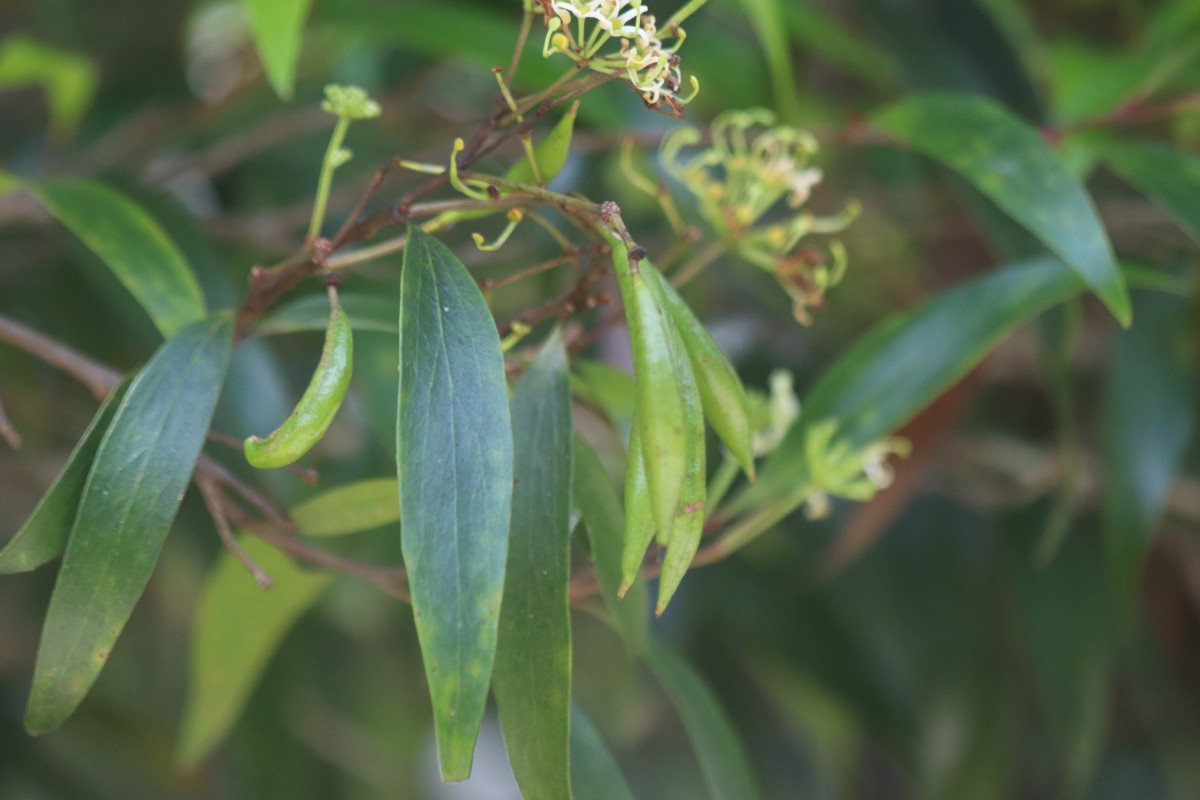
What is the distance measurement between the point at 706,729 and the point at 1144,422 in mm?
348

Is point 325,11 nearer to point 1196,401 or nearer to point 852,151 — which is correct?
point 852,151

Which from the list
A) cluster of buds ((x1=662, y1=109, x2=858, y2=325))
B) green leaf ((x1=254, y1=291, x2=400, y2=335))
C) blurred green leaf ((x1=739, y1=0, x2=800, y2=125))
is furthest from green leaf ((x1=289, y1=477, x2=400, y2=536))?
blurred green leaf ((x1=739, y1=0, x2=800, y2=125))

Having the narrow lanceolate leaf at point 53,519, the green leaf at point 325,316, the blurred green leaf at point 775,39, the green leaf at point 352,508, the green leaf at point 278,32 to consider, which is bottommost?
the narrow lanceolate leaf at point 53,519

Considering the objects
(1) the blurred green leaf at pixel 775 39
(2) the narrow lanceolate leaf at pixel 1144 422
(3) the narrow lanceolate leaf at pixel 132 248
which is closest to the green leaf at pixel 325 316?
(3) the narrow lanceolate leaf at pixel 132 248

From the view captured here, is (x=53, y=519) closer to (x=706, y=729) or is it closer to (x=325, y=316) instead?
(x=325, y=316)

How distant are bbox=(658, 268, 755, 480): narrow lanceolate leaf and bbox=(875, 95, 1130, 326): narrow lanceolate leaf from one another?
0.61 feet

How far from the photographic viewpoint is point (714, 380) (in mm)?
292

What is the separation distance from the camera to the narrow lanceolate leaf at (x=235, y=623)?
445mm

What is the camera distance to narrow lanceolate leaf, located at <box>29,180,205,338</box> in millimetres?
413

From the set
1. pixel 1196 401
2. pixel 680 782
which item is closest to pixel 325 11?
pixel 1196 401

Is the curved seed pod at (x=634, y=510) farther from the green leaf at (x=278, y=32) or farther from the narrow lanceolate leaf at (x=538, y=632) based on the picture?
the green leaf at (x=278, y=32)

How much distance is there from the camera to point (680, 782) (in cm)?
108

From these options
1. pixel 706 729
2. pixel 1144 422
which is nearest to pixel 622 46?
pixel 706 729

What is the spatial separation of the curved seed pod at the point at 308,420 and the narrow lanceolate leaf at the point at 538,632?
5cm
